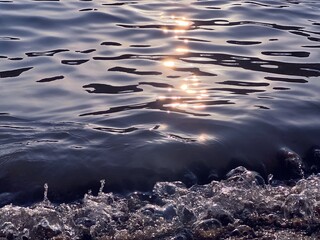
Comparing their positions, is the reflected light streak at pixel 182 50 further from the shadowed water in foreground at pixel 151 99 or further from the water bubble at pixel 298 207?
the water bubble at pixel 298 207

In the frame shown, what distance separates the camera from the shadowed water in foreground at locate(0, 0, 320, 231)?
5.17 meters

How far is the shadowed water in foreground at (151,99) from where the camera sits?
5172 mm

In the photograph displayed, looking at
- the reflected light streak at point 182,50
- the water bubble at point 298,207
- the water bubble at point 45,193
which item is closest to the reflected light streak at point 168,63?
the reflected light streak at point 182,50

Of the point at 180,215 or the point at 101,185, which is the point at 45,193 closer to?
the point at 101,185

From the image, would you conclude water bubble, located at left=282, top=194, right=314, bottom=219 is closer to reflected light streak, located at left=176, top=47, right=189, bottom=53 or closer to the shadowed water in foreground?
the shadowed water in foreground

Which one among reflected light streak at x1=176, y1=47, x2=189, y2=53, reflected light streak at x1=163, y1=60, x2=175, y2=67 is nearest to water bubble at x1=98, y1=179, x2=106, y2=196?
reflected light streak at x1=163, y1=60, x2=175, y2=67

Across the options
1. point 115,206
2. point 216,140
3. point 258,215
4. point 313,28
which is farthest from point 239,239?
point 313,28

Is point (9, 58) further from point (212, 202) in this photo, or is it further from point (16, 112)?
point (212, 202)

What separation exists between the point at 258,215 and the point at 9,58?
3.20 metres

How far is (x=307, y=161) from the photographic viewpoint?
546 cm

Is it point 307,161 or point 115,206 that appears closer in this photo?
point 115,206

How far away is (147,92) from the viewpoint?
20.6ft

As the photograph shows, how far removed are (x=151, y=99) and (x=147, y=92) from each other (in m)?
0.16

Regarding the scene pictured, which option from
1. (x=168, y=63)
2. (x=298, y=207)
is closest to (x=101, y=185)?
(x=298, y=207)
